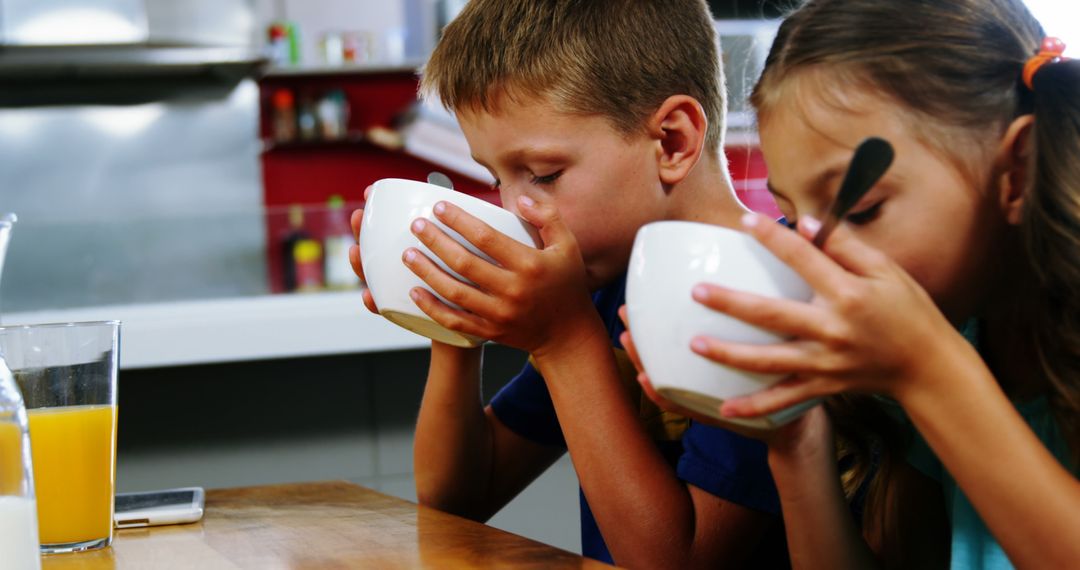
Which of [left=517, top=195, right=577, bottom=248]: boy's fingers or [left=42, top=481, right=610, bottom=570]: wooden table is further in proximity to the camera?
[left=517, top=195, right=577, bottom=248]: boy's fingers

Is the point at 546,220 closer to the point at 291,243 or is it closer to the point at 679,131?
A: the point at 679,131

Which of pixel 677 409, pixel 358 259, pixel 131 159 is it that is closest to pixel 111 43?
pixel 131 159

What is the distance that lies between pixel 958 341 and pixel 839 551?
293mm

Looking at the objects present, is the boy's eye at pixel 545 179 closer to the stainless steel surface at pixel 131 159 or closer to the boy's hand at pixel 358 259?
the boy's hand at pixel 358 259

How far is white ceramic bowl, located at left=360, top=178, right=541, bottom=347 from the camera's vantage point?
884mm

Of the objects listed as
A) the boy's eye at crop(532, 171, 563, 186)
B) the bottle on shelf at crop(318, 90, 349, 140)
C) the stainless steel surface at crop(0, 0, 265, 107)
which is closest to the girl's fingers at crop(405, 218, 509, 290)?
the boy's eye at crop(532, 171, 563, 186)

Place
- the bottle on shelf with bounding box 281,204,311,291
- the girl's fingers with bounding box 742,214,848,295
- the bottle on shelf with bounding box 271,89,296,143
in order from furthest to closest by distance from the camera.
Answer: the bottle on shelf with bounding box 271,89,296,143 → the bottle on shelf with bounding box 281,204,311,291 → the girl's fingers with bounding box 742,214,848,295

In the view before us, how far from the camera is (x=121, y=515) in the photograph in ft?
3.07

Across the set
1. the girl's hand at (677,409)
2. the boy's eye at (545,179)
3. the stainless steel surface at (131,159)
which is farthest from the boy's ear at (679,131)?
the stainless steel surface at (131,159)

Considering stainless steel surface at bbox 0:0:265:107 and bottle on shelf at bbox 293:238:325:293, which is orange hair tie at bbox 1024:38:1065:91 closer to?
bottle on shelf at bbox 293:238:325:293

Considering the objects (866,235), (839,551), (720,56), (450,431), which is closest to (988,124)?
(866,235)

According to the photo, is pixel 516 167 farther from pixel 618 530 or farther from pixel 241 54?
pixel 241 54

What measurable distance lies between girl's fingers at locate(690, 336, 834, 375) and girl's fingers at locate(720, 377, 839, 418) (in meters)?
0.02

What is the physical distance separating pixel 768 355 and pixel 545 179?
0.47 meters
